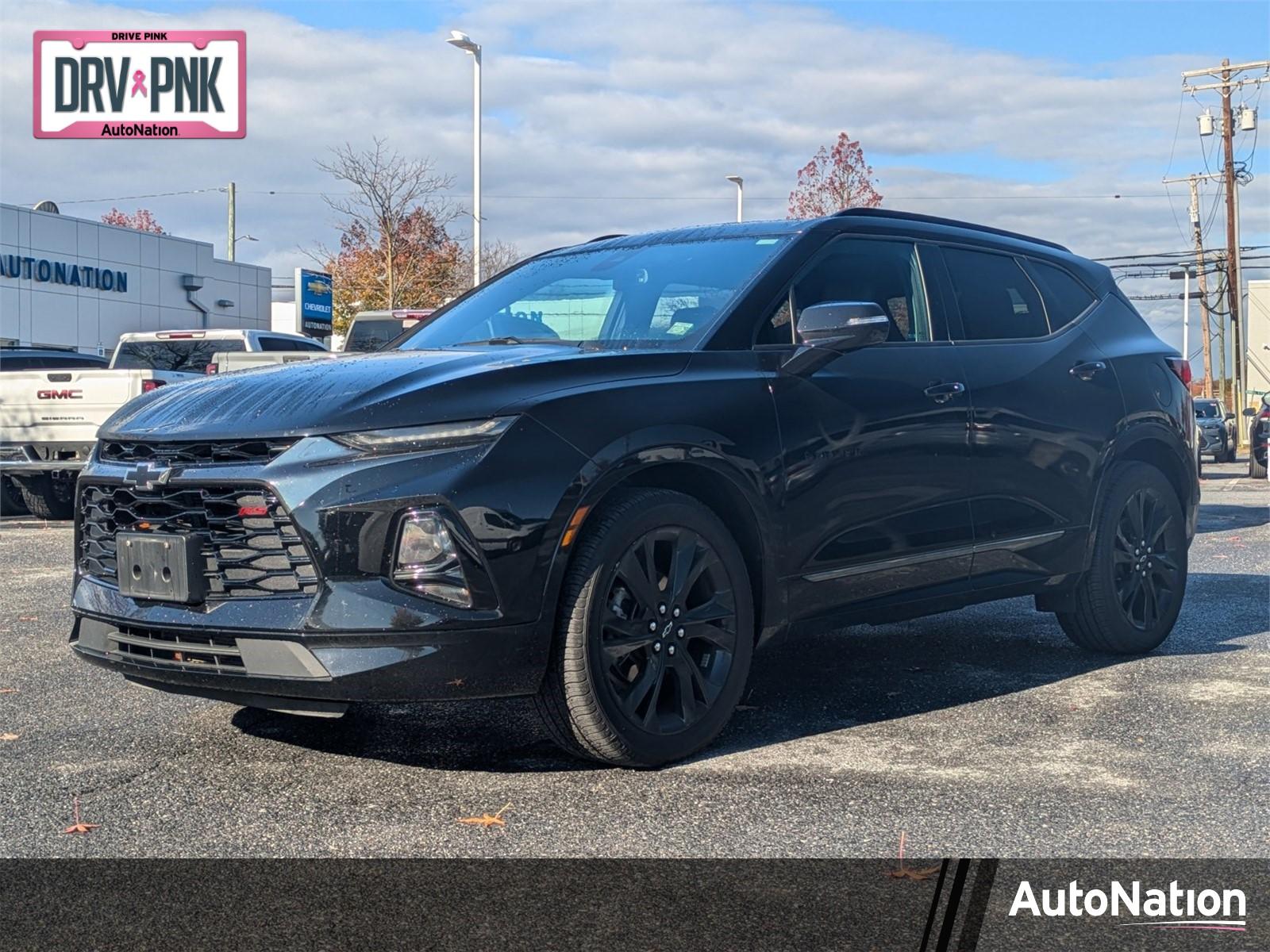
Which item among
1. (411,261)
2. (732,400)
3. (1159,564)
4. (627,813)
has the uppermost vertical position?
(411,261)

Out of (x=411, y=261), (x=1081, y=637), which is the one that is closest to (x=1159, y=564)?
(x=1081, y=637)

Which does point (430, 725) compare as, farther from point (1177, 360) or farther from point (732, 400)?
point (1177, 360)

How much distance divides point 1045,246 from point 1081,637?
6.01 ft

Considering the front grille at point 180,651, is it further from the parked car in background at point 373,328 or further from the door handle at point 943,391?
the parked car in background at point 373,328

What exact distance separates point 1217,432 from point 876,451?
106ft

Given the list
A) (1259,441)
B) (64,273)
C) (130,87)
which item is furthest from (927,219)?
(64,273)

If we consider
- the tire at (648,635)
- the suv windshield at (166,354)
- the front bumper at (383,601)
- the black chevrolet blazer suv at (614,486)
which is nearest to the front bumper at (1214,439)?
the suv windshield at (166,354)

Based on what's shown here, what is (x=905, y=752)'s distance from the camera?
4.81 m

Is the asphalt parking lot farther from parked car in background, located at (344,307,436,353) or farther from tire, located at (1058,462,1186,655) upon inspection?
parked car in background, located at (344,307,436,353)

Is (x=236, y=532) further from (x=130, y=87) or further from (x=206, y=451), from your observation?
(x=130, y=87)

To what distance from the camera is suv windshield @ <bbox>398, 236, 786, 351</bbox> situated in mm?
5160

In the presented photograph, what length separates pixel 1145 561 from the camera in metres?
6.67

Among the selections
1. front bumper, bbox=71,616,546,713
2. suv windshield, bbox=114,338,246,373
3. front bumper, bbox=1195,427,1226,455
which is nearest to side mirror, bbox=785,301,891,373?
front bumper, bbox=71,616,546,713

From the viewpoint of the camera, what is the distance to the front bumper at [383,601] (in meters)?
4.09
